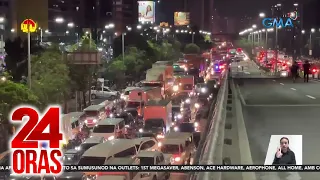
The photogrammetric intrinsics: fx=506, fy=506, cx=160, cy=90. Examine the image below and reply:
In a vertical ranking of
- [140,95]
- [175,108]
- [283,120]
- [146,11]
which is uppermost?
[146,11]

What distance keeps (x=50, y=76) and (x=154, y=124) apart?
7103 millimetres

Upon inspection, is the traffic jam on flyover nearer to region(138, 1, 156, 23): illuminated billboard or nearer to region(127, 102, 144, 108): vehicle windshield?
region(127, 102, 144, 108): vehicle windshield

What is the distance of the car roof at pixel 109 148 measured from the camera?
59.6 feet

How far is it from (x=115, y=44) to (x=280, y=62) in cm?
2089

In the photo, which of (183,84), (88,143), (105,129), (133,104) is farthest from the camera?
(183,84)

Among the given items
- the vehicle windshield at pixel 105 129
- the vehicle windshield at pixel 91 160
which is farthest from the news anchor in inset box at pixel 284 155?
the vehicle windshield at pixel 105 129

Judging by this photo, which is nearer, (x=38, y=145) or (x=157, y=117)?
(x=38, y=145)

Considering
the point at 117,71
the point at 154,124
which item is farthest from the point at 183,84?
the point at 154,124

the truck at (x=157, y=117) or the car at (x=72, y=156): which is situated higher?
the truck at (x=157, y=117)

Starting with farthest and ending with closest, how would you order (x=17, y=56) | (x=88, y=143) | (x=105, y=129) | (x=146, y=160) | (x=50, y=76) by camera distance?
1. (x=17, y=56)
2. (x=50, y=76)
3. (x=105, y=129)
4. (x=88, y=143)
5. (x=146, y=160)

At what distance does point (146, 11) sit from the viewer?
4464 inches

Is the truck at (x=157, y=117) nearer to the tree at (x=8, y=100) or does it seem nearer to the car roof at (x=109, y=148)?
the car roof at (x=109, y=148)

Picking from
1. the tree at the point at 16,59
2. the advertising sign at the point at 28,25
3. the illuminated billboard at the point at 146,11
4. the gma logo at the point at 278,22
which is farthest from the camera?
the illuminated billboard at the point at 146,11

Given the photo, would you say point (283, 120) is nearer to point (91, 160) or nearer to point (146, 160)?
point (146, 160)
